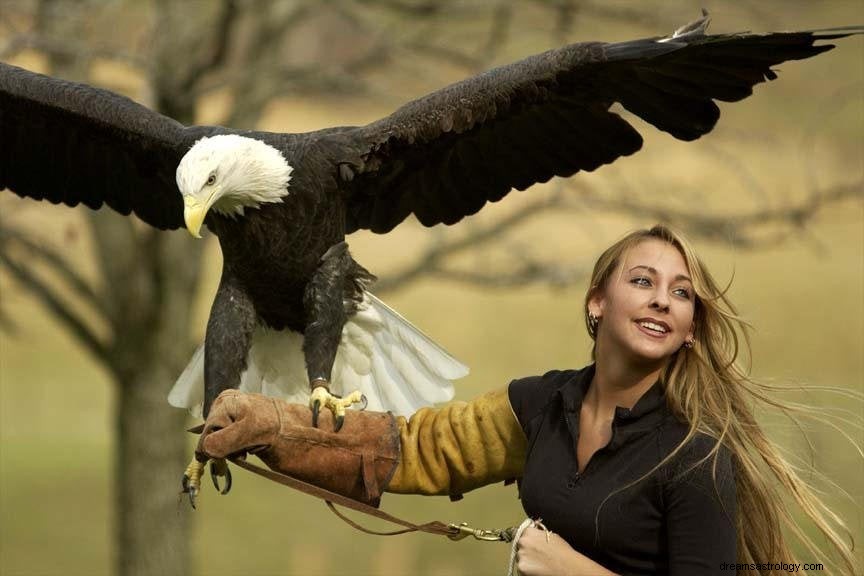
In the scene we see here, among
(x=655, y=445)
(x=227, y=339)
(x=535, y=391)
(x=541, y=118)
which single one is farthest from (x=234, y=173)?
(x=655, y=445)

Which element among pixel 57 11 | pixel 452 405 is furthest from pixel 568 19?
pixel 452 405

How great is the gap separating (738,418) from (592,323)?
0.36 metres

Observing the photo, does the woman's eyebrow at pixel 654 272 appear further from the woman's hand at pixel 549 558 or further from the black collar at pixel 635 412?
the woman's hand at pixel 549 558

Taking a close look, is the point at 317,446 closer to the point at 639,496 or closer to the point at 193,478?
the point at 193,478

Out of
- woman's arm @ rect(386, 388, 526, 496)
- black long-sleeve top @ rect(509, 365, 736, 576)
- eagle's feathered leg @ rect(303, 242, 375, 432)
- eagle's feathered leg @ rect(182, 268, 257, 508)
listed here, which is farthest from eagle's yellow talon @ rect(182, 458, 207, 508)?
black long-sleeve top @ rect(509, 365, 736, 576)

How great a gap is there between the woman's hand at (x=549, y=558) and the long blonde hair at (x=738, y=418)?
1.04 feet

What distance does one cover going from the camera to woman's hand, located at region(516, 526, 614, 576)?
7.89ft

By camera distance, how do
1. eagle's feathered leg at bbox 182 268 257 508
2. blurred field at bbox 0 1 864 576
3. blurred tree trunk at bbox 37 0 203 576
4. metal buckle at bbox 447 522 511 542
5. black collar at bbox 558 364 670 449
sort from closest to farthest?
black collar at bbox 558 364 670 449, metal buckle at bbox 447 522 511 542, eagle's feathered leg at bbox 182 268 257 508, blurred tree trunk at bbox 37 0 203 576, blurred field at bbox 0 1 864 576

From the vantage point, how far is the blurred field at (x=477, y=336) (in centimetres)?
820

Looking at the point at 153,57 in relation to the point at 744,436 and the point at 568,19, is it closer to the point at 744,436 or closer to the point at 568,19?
the point at 568,19

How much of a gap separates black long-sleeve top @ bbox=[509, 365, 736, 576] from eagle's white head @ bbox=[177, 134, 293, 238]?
1.06 metres

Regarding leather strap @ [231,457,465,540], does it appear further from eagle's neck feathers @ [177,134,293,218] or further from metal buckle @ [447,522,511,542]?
eagle's neck feathers @ [177,134,293,218]

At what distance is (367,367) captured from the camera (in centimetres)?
386

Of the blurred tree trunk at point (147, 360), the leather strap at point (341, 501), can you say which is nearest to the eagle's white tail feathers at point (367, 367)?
the leather strap at point (341, 501)
